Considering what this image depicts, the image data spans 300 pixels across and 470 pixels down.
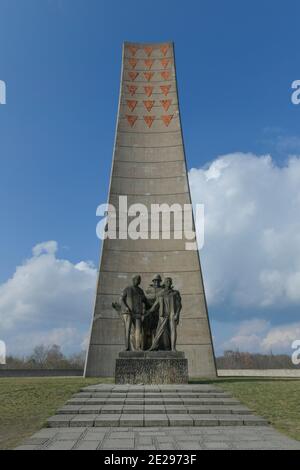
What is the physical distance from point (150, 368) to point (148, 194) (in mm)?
13449

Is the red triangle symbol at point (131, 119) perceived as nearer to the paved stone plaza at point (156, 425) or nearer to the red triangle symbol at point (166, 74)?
the red triangle symbol at point (166, 74)

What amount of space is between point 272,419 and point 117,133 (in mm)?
20413

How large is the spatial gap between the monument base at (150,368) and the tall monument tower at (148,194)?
Answer: 28.6 ft

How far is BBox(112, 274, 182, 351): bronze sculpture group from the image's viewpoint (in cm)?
1231

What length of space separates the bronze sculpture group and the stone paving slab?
20.1 feet

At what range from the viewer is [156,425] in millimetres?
6301

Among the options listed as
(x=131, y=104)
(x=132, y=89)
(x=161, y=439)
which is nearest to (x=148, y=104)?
(x=131, y=104)

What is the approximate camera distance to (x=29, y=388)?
1143 cm

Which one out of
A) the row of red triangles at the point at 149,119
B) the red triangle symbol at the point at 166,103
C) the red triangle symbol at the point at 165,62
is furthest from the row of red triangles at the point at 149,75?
the row of red triangles at the point at 149,119

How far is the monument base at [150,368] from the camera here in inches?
452

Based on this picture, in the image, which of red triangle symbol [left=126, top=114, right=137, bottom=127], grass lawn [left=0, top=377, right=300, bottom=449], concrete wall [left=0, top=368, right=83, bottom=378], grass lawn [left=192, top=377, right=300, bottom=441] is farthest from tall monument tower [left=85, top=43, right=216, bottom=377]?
grass lawn [left=192, top=377, right=300, bottom=441]

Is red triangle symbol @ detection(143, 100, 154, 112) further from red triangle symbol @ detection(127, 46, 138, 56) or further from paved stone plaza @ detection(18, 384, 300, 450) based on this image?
paved stone plaza @ detection(18, 384, 300, 450)

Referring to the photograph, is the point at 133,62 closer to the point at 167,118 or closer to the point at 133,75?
the point at 133,75

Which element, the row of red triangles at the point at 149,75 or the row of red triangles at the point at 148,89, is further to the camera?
the row of red triangles at the point at 149,75
